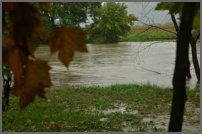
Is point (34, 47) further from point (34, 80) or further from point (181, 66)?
point (181, 66)

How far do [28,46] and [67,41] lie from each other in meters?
0.13

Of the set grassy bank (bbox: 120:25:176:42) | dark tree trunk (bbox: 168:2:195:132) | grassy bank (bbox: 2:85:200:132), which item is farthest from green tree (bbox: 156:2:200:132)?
grassy bank (bbox: 120:25:176:42)

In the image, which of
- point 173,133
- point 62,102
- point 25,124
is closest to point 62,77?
point 62,102

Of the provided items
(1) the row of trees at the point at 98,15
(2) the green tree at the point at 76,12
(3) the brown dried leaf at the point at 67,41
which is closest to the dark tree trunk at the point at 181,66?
(3) the brown dried leaf at the point at 67,41

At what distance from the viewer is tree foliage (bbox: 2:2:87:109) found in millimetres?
454

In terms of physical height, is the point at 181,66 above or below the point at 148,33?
below

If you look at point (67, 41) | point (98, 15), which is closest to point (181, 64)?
point (67, 41)

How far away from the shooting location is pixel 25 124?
3.12 metres

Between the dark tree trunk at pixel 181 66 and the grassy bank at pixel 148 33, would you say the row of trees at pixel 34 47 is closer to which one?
the dark tree trunk at pixel 181 66

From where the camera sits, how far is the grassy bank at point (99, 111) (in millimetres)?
3010

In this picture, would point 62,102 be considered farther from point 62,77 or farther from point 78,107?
point 62,77

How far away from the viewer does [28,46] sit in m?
0.48

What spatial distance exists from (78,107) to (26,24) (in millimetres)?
3710

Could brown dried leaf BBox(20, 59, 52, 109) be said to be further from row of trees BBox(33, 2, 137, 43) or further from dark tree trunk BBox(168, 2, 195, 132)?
row of trees BBox(33, 2, 137, 43)
